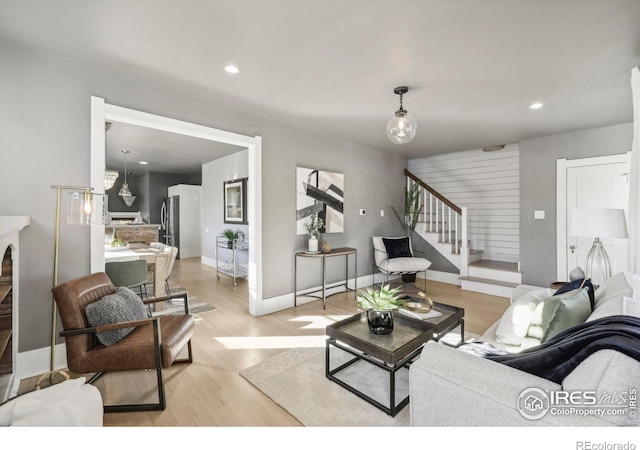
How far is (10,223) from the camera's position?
69.2 inches

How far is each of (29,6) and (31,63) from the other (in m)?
0.64

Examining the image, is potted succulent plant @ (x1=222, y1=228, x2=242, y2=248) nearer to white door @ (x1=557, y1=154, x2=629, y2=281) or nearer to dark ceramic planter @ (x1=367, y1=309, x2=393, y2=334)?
dark ceramic planter @ (x1=367, y1=309, x2=393, y2=334)

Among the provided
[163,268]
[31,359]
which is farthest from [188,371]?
[163,268]

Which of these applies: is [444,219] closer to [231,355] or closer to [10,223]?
[231,355]

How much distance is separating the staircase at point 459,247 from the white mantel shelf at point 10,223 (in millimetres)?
5585

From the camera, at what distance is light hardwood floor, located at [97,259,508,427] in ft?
6.09

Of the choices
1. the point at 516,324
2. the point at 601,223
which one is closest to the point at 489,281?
the point at 601,223

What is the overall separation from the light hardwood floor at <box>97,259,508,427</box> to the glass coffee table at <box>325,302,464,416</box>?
561 mm

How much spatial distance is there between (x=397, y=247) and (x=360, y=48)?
3.68 meters

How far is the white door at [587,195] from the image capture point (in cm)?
392

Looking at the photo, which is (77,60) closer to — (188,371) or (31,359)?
(31,359)

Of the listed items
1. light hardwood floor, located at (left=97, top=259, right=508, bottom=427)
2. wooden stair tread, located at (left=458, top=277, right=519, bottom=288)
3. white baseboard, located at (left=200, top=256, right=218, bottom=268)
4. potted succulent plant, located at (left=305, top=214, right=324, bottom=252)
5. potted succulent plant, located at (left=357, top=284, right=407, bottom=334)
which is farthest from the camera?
white baseboard, located at (left=200, top=256, right=218, bottom=268)

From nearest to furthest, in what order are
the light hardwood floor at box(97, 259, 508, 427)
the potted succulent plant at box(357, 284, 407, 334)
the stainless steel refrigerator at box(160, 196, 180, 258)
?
the light hardwood floor at box(97, 259, 508, 427), the potted succulent plant at box(357, 284, 407, 334), the stainless steel refrigerator at box(160, 196, 180, 258)

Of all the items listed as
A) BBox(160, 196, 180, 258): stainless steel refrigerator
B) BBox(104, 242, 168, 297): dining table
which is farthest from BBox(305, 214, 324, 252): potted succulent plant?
BBox(160, 196, 180, 258): stainless steel refrigerator
